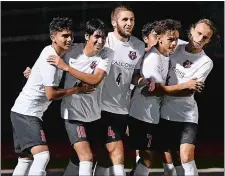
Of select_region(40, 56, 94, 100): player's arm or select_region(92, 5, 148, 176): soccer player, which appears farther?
select_region(92, 5, 148, 176): soccer player

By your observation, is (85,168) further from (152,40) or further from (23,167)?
(152,40)

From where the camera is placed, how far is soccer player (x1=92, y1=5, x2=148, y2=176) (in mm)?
7320

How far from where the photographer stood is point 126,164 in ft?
32.4

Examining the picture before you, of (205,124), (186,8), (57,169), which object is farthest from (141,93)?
(205,124)

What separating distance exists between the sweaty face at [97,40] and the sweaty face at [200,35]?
84cm

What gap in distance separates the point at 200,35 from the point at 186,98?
1.90ft

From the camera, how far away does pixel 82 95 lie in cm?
720

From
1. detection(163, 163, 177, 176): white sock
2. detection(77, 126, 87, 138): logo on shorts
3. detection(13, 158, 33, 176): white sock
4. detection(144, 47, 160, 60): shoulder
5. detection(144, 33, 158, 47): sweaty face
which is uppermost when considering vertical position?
detection(144, 33, 158, 47): sweaty face

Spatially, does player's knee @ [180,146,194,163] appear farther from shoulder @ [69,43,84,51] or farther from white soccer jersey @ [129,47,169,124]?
shoulder @ [69,43,84,51]

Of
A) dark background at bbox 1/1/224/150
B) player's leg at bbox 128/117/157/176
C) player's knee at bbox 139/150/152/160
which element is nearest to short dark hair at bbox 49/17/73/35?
player's leg at bbox 128/117/157/176

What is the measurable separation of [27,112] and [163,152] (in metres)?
1.41

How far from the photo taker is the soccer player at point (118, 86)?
24.0 feet

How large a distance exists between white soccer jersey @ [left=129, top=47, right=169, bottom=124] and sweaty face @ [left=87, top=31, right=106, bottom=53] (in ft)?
1.64

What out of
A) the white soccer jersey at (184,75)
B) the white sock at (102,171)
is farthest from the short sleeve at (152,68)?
the white sock at (102,171)
